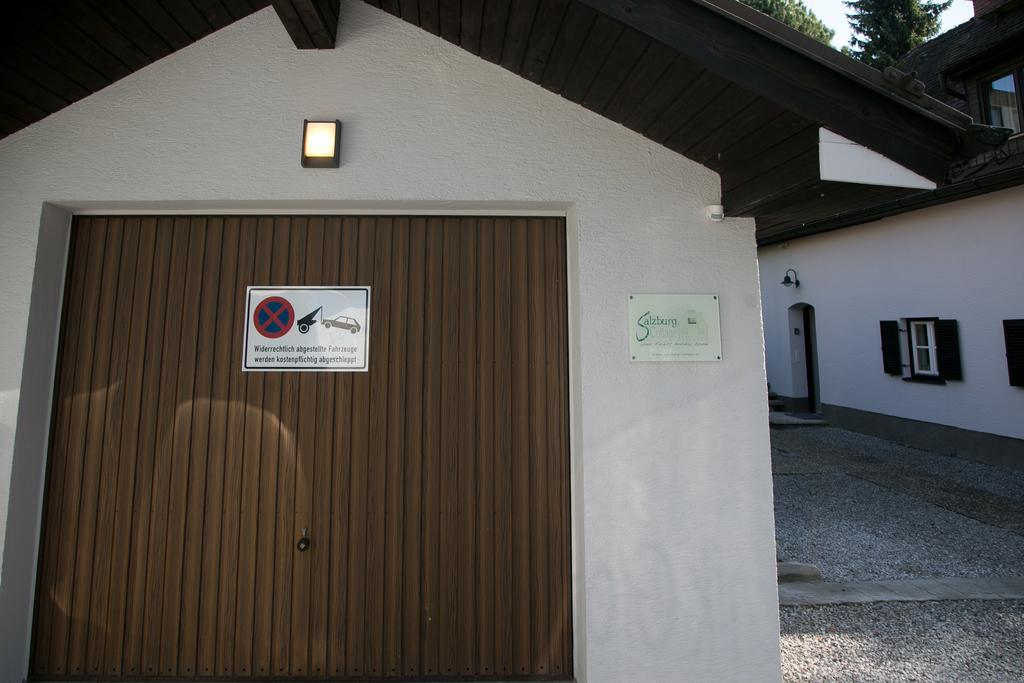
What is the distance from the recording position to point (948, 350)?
7.85 meters

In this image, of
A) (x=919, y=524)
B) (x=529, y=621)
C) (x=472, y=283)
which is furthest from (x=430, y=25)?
(x=919, y=524)

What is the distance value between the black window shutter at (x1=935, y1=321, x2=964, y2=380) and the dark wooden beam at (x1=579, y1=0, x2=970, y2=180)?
7660 mm

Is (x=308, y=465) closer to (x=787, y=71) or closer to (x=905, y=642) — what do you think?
(x=787, y=71)

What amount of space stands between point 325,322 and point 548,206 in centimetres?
133

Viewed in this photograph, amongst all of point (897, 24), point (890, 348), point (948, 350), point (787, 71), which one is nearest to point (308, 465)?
point (787, 71)

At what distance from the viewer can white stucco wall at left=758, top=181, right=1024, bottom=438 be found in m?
7.14

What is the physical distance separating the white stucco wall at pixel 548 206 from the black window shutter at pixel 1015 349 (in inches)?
275

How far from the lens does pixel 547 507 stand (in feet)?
8.63

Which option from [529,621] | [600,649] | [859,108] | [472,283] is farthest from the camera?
[472,283]

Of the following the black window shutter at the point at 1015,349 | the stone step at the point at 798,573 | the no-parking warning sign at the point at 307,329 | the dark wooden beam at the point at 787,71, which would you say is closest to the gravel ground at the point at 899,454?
the black window shutter at the point at 1015,349

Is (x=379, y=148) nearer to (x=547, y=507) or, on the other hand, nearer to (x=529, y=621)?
(x=547, y=507)

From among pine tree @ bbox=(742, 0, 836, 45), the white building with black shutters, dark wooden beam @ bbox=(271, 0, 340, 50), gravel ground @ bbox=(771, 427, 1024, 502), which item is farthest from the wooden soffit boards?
pine tree @ bbox=(742, 0, 836, 45)

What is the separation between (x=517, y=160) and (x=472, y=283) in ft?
2.24

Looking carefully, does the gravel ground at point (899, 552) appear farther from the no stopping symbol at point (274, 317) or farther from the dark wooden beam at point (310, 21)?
the dark wooden beam at point (310, 21)
